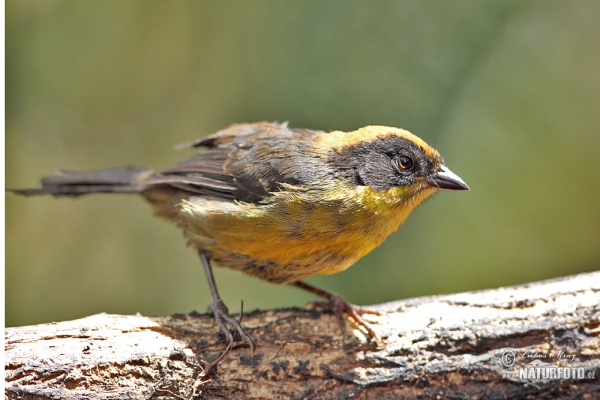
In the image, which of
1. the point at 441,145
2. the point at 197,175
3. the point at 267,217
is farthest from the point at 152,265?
the point at 441,145

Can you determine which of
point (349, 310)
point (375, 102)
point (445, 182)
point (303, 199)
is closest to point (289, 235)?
point (303, 199)

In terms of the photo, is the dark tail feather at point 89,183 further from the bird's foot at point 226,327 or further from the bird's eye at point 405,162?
the bird's eye at point 405,162

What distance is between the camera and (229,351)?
3674mm

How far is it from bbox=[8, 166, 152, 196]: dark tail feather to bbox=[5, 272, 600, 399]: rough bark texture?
56.7 inches

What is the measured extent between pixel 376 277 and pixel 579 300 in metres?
1.85

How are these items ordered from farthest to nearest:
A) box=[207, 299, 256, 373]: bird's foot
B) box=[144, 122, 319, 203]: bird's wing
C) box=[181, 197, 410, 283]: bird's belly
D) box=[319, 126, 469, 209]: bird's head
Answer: box=[144, 122, 319, 203]: bird's wing, box=[319, 126, 469, 209]: bird's head, box=[181, 197, 410, 283]: bird's belly, box=[207, 299, 256, 373]: bird's foot

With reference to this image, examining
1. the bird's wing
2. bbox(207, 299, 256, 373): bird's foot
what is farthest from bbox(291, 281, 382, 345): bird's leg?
the bird's wing

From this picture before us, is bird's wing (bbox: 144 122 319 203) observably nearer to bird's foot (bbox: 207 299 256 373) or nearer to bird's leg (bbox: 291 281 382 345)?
bird's foot (bbox: 207 299 256 373)

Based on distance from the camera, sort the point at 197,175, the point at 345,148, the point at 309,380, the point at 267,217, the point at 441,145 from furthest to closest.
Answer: the point at 441,145
the point at 197,175
the point at 345,148
the point at 267,217
the point at 309,380

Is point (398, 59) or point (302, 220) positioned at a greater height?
point (398, 59)

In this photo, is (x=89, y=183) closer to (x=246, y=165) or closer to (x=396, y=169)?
(x=246, y=165)

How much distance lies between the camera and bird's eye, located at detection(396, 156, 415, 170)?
3975 millimetres

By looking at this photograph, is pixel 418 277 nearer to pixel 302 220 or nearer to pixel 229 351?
pixel 302 220

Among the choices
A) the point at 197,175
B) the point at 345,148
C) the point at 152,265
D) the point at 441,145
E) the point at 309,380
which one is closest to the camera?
the point at 309,380
